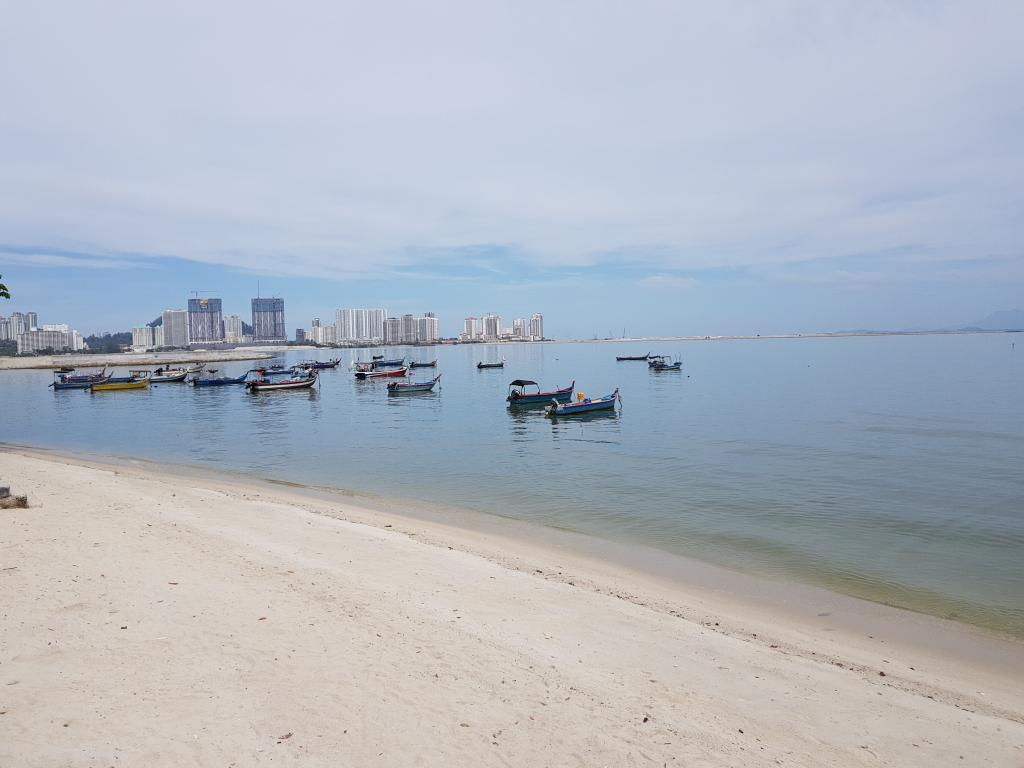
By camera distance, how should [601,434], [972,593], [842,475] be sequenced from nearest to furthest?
[972,593]
[842,475]
[601,434]

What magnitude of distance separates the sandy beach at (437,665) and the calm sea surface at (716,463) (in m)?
3.00

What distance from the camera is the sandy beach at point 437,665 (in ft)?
15.6

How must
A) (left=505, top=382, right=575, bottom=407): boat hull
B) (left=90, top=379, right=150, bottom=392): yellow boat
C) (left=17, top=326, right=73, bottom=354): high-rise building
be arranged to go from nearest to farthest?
(left=505, top=382, right=575, bottom=407): boat hull
(left=90, top=379, right=150, bottom=392): yellow boat
(left=17, top=326, right=73, bottom=354): high-rise building

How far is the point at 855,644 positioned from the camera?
8.32m

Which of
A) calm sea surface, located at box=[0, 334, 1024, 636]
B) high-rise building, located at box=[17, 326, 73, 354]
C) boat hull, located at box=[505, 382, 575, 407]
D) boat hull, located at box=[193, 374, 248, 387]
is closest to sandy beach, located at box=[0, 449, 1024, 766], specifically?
calm sea surface, located at box=[0, 334, 1024, 636]

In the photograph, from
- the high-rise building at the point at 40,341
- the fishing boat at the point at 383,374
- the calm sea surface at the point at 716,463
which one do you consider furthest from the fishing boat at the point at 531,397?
the high-rise building at the point at 40,341

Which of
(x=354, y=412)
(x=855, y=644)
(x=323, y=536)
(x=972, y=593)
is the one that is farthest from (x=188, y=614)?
(x=354, y=412)

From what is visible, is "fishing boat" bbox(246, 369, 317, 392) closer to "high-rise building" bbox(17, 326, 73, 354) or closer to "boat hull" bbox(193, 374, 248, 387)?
"boat hull" bbox(193, 374, 248, 387)

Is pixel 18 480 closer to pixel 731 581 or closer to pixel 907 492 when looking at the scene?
pixel 731 581

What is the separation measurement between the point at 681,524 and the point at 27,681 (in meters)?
12.6

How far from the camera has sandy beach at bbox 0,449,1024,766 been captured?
474 cm

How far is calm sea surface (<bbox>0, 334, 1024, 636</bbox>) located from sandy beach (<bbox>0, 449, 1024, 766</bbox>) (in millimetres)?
2997

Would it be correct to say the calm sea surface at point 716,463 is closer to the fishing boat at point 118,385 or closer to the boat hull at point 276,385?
the boat hull at point 276,385

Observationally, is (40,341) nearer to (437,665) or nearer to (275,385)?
(275,385)
